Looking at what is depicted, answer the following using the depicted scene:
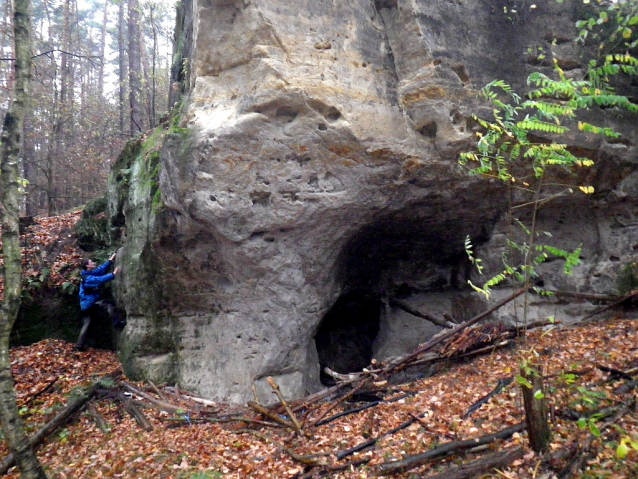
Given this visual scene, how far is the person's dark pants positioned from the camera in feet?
30.0

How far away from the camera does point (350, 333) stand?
37.8 feet

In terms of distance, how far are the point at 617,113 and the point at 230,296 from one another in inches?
295

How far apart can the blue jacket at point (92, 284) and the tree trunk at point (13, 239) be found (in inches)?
150

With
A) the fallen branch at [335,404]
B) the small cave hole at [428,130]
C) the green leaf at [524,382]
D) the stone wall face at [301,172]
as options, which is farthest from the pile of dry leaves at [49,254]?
the green leaf at [524,382]

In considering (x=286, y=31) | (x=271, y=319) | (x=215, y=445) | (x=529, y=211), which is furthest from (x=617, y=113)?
(x=215, y=445)

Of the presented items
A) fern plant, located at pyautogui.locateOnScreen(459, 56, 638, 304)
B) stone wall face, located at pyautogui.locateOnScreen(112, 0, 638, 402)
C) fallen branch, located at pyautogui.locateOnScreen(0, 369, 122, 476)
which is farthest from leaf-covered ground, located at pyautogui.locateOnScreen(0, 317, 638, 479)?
stone wall face, located at pyautogui.locateOnScreen(112, 0, 638, 402)

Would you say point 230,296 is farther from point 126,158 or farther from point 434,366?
point 126,158

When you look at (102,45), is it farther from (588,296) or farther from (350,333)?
(588,296)

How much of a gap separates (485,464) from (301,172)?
4858 mm

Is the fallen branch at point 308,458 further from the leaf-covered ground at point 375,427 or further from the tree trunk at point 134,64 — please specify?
the tree trunk at point 134,64

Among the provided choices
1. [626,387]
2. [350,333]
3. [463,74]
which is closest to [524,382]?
[626,387]

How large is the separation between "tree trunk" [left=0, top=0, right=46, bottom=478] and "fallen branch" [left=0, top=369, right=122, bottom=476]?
851 millimetres

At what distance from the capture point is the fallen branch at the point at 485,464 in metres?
3.94

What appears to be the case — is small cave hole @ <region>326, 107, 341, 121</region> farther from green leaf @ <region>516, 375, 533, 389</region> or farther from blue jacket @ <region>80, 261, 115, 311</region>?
blue jacket @ <region>80, 261, 115, 311</region>
